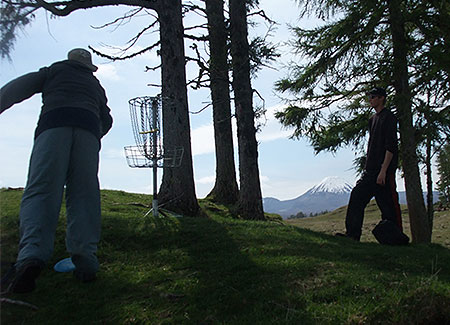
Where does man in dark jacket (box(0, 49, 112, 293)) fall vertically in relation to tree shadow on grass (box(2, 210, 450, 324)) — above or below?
above

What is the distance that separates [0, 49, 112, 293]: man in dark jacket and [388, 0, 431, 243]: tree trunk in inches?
249

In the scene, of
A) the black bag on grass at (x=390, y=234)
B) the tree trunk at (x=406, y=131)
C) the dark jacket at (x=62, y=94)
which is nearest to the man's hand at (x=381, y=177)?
the black bag on grass at (x=390, y=234)

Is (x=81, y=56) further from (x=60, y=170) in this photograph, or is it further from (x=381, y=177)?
(x=381, y=177)

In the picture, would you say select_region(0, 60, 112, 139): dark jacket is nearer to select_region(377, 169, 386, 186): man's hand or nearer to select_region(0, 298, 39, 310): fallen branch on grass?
select_region(0, 298, 39, 310): fallen branch on grass

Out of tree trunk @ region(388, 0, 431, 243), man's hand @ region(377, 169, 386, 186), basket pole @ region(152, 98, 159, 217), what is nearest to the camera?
man's hand @ region(377, 169, 386, 186)

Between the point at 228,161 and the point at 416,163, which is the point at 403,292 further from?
the point at 228,161

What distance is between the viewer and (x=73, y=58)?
397cm

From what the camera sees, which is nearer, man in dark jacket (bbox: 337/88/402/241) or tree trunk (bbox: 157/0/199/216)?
man in dark jacket (bbox: 337/88/402/241)

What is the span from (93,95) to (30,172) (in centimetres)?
97

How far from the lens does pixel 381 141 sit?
594 cm

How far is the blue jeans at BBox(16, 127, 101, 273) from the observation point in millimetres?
3342

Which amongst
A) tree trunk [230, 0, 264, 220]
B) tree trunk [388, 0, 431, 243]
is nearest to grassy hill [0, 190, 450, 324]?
tree trunk [230, 0, 264, 220]

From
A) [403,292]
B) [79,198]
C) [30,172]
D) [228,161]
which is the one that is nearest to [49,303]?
[79,198]

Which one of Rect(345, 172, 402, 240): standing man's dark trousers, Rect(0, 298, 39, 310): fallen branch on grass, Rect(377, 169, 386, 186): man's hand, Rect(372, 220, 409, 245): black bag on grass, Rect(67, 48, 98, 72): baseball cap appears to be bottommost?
Rect(0, 298, 39, 310): fallen branch on grass
